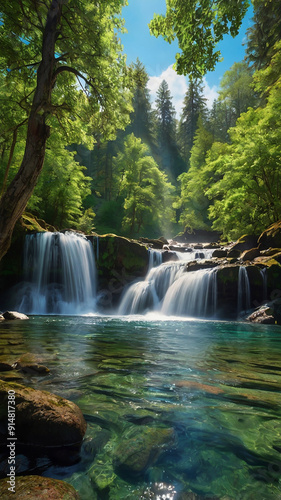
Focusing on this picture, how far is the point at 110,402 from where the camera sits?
123 inches

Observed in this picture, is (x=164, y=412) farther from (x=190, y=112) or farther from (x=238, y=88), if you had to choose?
(x=190, y=112)

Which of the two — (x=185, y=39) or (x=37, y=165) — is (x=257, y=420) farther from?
(x=185, y=39)

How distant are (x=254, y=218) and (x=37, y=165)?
19.7 m

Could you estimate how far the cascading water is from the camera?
1499cm

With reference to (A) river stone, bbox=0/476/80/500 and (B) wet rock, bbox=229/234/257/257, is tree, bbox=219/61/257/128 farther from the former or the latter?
(A) river stone, bbox=0/476/80/500

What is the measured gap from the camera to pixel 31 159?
384 centimetres

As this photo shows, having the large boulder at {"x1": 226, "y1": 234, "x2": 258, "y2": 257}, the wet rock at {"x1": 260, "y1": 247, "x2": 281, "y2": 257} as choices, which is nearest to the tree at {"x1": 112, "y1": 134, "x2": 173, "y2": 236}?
the large boulder at {"x1": 226, "y1": 234, "x2": 258, "y2": 257}

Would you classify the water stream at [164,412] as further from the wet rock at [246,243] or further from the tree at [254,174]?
the wet rock at [246,243]

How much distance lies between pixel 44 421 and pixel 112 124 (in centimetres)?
795

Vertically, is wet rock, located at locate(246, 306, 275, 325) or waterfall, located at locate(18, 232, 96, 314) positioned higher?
waterfall, located at locate(18, 232, 96, 314)

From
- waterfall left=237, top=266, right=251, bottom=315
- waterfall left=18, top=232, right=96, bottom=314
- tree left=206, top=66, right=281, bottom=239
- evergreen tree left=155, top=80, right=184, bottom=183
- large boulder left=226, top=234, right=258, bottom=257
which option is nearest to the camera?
waterfall left=237, top=266, right=251, bottom=315

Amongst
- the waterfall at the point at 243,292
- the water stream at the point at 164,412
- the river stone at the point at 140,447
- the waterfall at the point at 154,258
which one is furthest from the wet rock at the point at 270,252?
the river stone at the point at 140,447

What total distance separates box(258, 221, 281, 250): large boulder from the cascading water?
16.8 feet

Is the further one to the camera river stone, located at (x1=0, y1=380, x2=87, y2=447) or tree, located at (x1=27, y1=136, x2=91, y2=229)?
tree, located at (x1=27, y1=136, x2=91, y2=229)
